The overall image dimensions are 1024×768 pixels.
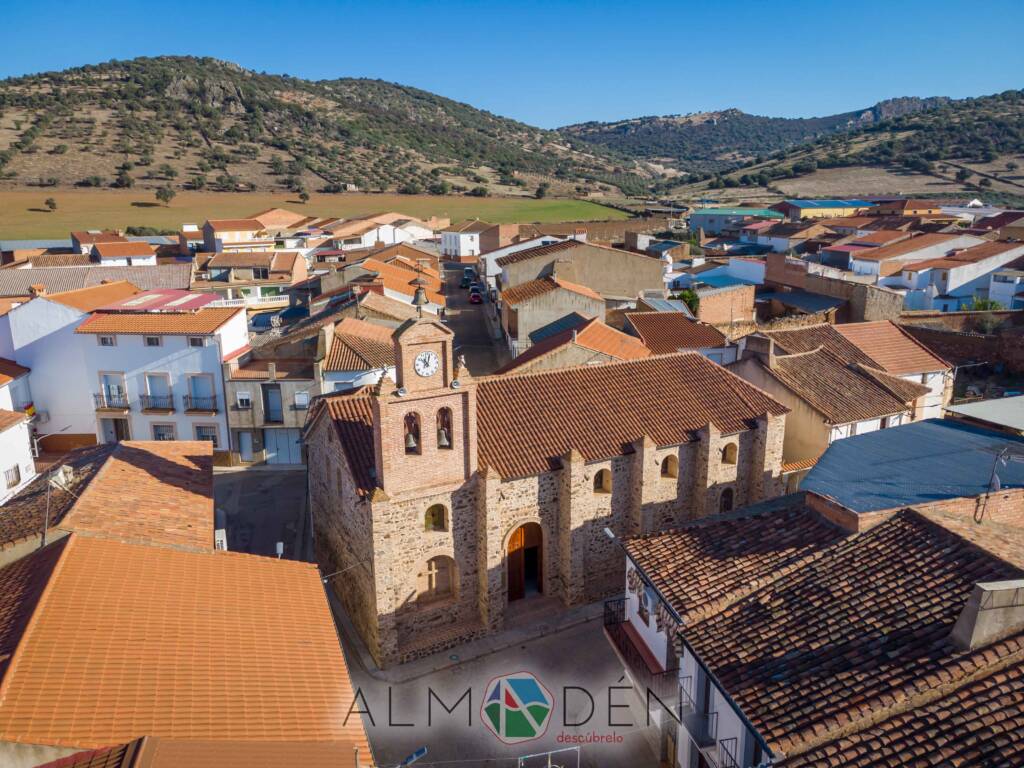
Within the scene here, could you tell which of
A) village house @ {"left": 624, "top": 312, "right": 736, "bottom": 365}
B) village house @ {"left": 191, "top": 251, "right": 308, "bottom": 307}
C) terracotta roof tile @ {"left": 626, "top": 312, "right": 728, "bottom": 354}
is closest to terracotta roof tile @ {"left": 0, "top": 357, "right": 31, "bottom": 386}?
village house @ {"left": 191, "top": 251, "right": 308, "bottom": 307}

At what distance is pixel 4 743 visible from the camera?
11.0 m

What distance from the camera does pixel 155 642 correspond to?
555 inches

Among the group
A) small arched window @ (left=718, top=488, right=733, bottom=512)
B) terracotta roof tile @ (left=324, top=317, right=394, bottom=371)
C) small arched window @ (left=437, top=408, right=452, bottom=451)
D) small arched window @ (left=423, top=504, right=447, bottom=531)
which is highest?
small arched window @ (left=437, top=408, right=452, bottom=451)

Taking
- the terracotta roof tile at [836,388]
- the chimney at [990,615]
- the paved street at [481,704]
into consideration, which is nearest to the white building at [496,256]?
the terracotta roof tile at [836,388]

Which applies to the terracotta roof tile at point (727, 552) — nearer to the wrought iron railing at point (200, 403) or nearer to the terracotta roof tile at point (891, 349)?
the terracotta roof tile at point (891, 349)

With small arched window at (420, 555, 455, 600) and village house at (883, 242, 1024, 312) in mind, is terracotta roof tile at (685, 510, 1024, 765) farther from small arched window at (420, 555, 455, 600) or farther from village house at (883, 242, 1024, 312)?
village house at (883, 242, 1024, 312)

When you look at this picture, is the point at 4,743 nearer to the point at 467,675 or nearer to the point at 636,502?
the point at 467,675

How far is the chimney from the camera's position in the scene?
452 inches

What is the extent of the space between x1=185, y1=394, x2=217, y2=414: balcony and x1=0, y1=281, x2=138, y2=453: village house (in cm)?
537

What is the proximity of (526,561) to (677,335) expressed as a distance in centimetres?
2014

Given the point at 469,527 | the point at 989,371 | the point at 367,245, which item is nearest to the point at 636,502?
the point at 469,527

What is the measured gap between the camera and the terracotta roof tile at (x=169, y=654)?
1205cm

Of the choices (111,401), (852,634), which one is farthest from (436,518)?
(111,401)

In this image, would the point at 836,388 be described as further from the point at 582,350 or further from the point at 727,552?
the point at 727,552
